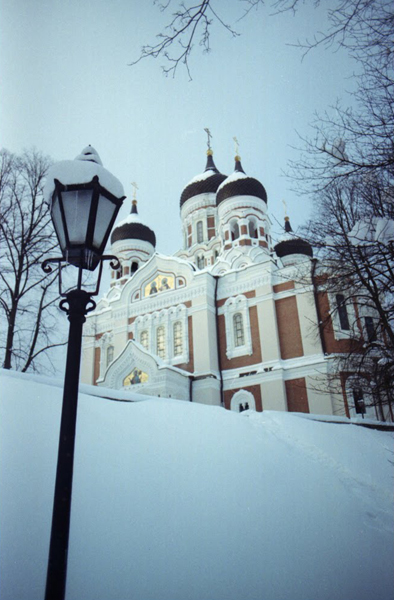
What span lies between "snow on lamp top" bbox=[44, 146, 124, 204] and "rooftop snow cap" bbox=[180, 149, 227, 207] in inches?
1059

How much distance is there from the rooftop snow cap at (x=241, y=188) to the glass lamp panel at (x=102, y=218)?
2246 centimetres

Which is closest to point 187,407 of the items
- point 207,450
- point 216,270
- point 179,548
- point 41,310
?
point 207,450

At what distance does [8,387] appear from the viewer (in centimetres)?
429

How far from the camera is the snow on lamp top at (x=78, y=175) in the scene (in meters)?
2.49

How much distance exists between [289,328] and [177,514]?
47.7 ft

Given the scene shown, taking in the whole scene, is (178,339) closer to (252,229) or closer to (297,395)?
(297,395)

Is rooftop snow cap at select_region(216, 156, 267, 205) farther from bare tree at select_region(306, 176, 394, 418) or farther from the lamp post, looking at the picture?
the lamp post

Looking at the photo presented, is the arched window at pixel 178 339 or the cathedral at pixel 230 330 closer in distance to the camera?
the cathedral at pixel 230 330

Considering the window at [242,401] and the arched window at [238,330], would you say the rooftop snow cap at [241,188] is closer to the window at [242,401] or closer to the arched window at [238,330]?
the arched window at [238,330]

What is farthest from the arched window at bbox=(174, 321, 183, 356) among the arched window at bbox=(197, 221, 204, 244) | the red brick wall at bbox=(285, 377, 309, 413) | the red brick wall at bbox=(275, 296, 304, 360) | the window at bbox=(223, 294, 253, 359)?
the arched window at bbox=(197, 221, 204, 244)

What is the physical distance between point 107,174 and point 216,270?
19686 millimetres

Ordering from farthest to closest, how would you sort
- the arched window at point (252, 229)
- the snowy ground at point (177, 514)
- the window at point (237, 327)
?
the arched window at point (252, 229), the window at point (237, 327), the snowy ground at point (177, 514)

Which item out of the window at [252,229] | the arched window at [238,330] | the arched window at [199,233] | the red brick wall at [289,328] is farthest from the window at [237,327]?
the arched window at [199,233]

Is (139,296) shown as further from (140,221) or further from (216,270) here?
(140,221)
